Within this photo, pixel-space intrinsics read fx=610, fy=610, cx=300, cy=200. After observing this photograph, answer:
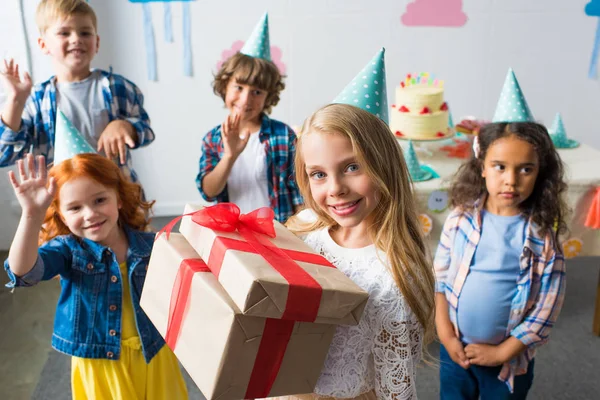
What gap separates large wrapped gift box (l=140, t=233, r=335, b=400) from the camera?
97cm

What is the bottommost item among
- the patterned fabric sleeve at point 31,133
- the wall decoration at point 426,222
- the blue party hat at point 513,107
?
the wall decoration at point 426,222

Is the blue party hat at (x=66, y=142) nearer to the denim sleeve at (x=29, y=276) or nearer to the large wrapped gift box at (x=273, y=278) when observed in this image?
the denim sleeve at (x=29, y=276)

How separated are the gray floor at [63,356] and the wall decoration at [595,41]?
4.80 feet

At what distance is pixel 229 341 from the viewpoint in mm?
957

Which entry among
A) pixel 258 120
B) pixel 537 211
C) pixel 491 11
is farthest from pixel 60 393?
pixel 491 11

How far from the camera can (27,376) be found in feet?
7.77

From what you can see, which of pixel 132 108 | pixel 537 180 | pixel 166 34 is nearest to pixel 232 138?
pixel 132 108

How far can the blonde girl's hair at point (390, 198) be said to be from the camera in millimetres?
1144

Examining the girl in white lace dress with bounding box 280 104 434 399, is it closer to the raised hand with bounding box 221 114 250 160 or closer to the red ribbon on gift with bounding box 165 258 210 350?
the red ribbon on gift with bounding box 165 258 210 350

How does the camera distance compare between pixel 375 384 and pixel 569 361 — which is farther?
pixel 569 361

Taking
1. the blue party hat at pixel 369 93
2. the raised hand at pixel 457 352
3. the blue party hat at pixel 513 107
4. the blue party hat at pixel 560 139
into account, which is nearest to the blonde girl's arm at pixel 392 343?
the blue party hat at pixel 369 93

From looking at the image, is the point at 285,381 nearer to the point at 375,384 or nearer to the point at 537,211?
the point at 375,384

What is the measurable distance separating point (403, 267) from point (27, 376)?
182 centimetres

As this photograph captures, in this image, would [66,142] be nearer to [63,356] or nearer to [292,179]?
[292,179]
